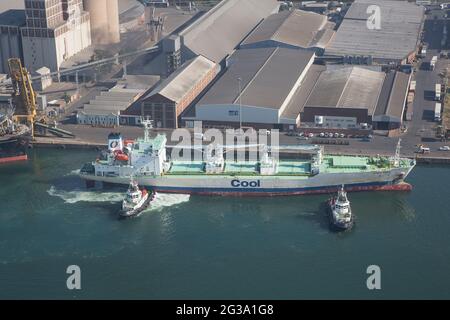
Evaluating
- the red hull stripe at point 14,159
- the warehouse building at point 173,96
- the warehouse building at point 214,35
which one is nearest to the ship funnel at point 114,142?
the red hull stripe at point 14,159

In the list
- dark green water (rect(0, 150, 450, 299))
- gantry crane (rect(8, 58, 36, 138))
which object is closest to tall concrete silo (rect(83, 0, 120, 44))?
gantry crane (rect(8, 58, 36, 138))

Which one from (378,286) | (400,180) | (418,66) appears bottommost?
(378,286)

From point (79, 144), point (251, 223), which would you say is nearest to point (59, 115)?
point (79, 144)

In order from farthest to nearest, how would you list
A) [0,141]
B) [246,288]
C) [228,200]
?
[0,141] → [228,200] → [246,288]

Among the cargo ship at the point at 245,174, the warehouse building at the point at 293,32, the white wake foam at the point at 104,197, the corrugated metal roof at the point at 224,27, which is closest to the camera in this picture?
the white wake foam at the point at 104,197

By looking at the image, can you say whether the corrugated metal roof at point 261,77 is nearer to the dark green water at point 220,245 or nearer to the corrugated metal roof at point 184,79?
the corrugated metal roof at point 184,79

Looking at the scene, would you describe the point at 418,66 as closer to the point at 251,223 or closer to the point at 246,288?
the point at 251,223
